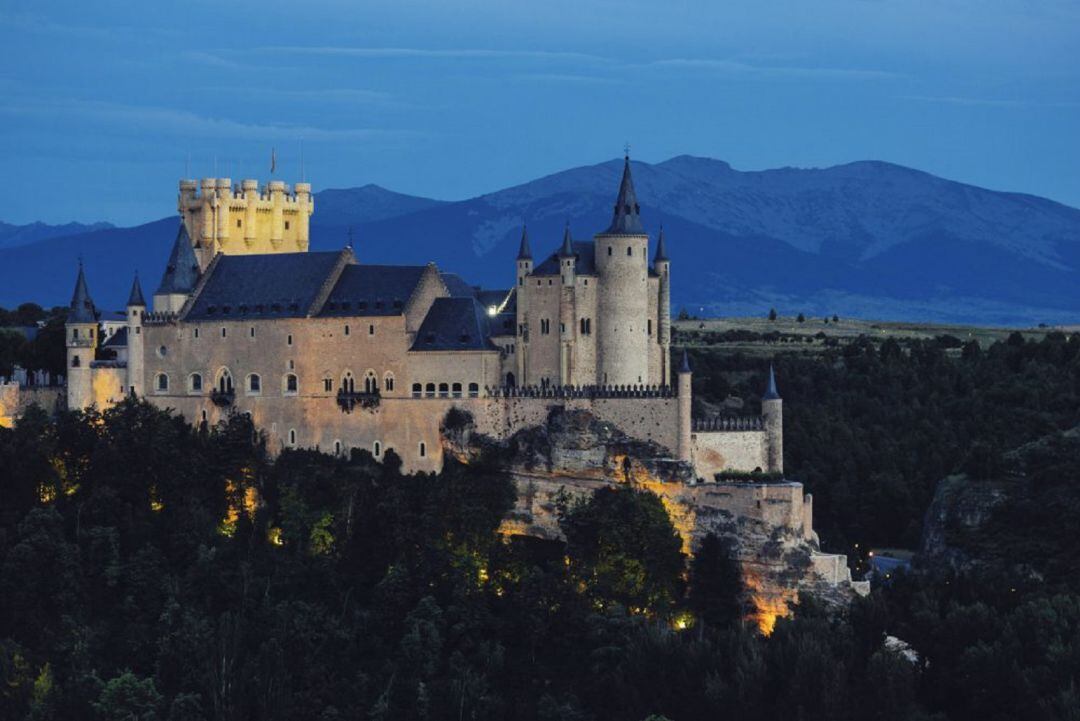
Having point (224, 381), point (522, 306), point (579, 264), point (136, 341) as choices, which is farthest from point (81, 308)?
point (579, 264)

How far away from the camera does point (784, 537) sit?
82.6 meters

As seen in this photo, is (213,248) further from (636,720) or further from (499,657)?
(636,720)

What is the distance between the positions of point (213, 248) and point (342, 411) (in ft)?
40.1

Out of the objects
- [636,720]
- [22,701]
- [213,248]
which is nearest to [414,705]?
[636,720]

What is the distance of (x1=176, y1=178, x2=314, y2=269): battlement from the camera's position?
319 ft

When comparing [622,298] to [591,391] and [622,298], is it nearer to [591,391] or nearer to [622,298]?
[622,298]

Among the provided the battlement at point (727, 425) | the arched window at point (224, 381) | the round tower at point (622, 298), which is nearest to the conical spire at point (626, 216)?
the round tower at point (622, 298)

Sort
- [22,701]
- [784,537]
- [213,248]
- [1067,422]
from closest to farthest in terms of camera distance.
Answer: [22,701]
[784,537]
[213,248]
[1067,422]

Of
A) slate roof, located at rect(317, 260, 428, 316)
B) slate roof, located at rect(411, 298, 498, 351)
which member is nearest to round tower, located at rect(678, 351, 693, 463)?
slate roof, located at rect(411, 298, 498, 351)

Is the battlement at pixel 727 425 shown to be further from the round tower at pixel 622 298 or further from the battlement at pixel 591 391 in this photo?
the round tower at pixel 622 298

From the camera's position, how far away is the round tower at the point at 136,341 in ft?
307

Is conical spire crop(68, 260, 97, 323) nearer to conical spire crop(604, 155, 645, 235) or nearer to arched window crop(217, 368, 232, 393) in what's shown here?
arched window crop(217, 368, 232, 393)

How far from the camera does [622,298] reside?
85.8m

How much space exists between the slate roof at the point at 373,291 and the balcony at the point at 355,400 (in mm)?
3488
